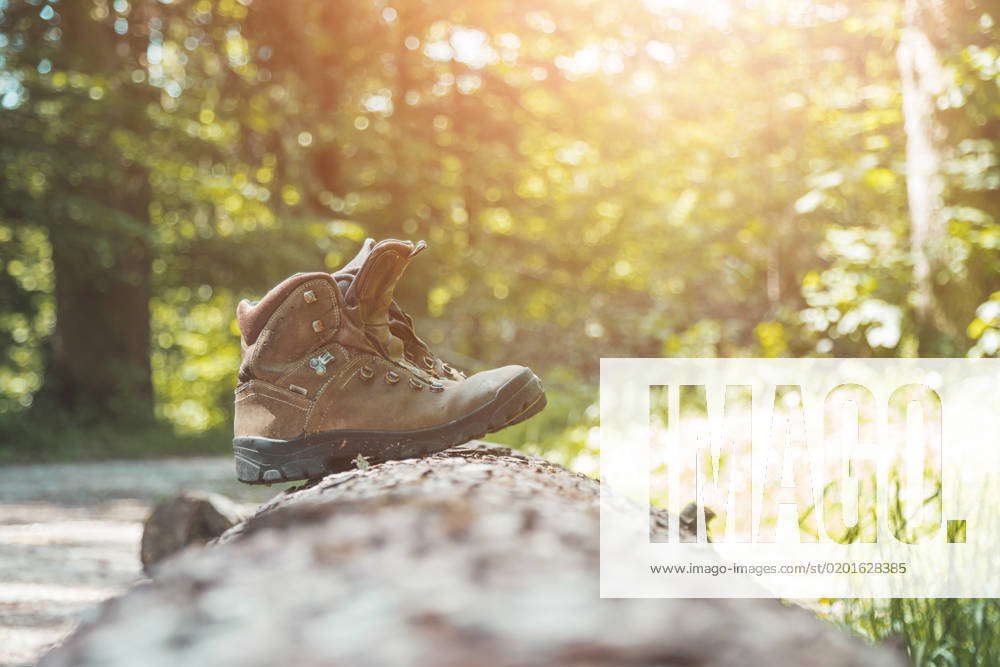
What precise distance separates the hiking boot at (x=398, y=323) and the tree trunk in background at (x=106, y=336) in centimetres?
992

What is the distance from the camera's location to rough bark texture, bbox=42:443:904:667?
913 mm

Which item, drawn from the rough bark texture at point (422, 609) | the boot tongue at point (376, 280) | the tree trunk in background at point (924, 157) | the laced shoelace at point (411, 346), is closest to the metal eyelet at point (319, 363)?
the boot tongue at point (376, 280)

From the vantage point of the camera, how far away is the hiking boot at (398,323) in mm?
2289

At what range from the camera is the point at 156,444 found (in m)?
11.5

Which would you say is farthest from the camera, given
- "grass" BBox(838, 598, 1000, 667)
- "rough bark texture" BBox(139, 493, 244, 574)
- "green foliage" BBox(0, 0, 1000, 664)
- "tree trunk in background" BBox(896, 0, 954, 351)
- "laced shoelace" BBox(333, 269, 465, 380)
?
"green foliage" BBox(0, 0, 1000, 664)

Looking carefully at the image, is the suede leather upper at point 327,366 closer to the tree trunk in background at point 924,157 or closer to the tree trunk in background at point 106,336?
the tree trunk in background at point 924,157

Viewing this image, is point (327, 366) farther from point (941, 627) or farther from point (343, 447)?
point (941, 627)

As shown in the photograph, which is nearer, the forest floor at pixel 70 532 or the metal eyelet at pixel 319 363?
the metal eyelet at pixel 319 363

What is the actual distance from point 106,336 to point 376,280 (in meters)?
11.2

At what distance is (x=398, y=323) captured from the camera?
252 centimetres

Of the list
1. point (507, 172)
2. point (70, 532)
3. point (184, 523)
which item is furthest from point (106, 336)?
point (184, 523)

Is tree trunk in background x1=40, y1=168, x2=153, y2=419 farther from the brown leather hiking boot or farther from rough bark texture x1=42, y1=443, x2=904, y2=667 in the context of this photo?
rough bark texture x1=42, y1=443, x2=904, y2=667

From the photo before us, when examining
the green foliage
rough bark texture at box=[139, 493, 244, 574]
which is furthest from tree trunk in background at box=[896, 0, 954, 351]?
rough bark texture at box=[139, 493, 244, 574]

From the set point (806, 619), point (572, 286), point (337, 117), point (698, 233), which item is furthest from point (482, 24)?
point (806, 619)
